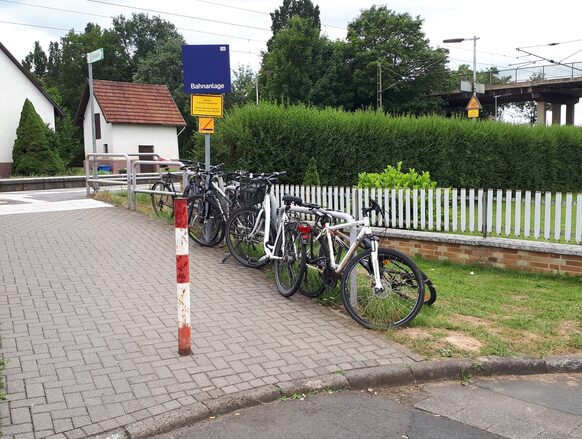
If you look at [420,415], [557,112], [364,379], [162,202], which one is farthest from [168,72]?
[420,415]

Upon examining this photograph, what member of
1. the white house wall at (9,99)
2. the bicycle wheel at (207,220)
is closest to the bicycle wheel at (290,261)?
the bicycle wheel at (207,220)

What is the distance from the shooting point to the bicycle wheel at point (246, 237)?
7.71 metres

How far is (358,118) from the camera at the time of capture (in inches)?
639

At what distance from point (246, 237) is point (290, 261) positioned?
134 centimetres

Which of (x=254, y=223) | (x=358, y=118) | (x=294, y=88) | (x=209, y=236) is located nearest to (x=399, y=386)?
(x=254, y=223)

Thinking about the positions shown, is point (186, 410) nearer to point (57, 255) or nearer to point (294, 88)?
point (57, 255)

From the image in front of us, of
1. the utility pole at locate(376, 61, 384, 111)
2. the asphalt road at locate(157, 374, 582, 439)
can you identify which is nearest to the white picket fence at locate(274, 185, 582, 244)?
the asphalt road at locate(157, 374, 582, 439)

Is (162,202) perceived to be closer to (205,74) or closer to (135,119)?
(205,74)

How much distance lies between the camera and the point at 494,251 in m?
8.86

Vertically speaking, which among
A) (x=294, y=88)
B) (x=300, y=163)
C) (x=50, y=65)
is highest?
(x=50, y=65)

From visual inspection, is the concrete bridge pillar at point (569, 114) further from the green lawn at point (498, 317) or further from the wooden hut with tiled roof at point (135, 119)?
the green lawn at point (498, 317)

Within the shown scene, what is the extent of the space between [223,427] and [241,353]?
1.11 meters

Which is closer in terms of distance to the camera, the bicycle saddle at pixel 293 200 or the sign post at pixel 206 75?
the bicycle saddle at pixel 293 200

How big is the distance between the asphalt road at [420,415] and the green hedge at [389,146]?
10.1 m
